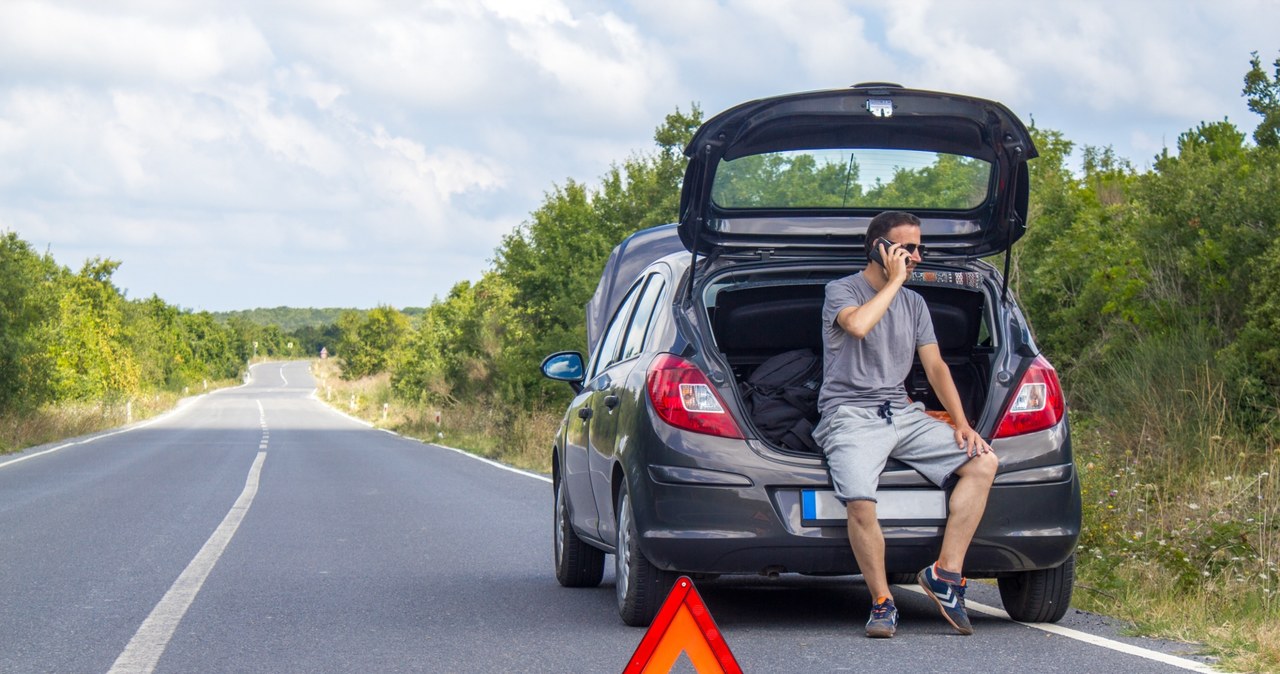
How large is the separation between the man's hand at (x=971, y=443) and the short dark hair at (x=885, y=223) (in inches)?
33.6

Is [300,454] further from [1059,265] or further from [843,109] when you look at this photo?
[843,109]

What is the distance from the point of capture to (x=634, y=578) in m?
6.56

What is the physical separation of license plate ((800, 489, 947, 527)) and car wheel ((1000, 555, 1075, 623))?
2.63 ft

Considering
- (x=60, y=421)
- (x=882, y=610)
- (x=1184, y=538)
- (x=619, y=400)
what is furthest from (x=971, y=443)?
(x=60, y=421)

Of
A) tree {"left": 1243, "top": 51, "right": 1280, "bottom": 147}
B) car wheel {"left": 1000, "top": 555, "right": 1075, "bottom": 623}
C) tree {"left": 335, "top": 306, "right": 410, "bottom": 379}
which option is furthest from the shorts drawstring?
tree {"left": 335, "top": 306, "right": 410, "bottom": 379}

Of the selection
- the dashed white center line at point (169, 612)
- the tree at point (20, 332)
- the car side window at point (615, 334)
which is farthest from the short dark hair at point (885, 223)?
the tree at point (20, 332)

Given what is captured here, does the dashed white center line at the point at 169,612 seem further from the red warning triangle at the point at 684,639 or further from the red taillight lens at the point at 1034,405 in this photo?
the red taillight lens at the point at 1034,405

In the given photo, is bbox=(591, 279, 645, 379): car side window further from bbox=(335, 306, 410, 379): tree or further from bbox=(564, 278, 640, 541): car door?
bbox=(335, 306, 410, 379): tree

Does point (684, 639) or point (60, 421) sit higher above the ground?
point (684, 639)

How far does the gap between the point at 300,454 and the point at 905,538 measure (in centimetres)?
2331

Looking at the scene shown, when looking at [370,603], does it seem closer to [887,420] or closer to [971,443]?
[887,420]

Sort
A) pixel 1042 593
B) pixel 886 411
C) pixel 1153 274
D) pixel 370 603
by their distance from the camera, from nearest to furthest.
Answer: pixel 886 411
pixel 1042 593
pixel 370 603
pixel 1153 274

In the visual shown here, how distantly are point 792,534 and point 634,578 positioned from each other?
2.58 ft

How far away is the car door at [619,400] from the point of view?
22.0 feet
